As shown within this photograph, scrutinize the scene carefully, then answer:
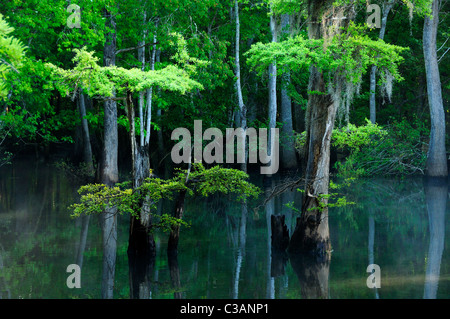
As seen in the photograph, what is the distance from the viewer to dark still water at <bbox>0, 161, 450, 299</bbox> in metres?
9.08

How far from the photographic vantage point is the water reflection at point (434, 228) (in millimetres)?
9219

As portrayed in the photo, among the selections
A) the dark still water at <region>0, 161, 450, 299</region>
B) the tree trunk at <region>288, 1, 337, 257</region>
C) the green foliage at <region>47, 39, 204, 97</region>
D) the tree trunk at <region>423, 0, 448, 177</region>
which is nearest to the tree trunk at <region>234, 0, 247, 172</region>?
the dark still water at <region>0, 161, 450, 299</region>

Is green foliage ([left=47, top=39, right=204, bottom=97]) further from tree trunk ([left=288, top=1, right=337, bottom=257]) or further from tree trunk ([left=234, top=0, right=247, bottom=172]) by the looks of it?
tree trunk ([left=234, top=0, right=247, bottom=172])

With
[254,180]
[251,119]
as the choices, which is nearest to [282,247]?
[254,180]

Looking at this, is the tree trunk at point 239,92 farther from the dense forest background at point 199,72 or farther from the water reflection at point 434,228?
the water reflection at point 434,228

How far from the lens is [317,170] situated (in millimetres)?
11227

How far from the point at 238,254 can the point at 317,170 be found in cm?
206

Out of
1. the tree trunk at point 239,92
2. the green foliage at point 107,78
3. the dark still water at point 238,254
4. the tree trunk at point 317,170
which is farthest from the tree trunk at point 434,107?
the green foliage at point 107,78

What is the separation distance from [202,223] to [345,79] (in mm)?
5603

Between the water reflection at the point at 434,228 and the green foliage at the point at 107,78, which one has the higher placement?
the green foliage at the point at 107,78

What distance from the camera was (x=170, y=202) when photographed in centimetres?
1814

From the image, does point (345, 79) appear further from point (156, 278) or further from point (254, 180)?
point (254, 180)

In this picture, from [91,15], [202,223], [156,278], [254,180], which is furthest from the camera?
[254,180]

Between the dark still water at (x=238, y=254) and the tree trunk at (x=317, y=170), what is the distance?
1.61 ft
